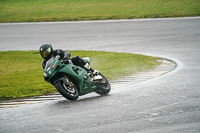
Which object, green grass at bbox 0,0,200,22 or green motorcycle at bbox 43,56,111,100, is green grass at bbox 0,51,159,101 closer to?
green motorcycle at bbox 43,56,111,100

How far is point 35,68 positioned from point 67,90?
7.39 metres

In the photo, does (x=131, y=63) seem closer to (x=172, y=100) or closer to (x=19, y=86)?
(x=19, y=86)

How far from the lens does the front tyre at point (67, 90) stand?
8086 mm

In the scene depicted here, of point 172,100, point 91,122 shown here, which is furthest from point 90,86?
point 91,122

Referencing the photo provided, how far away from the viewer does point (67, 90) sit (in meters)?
8.23

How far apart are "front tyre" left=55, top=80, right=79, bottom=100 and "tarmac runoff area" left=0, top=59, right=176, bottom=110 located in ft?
3.49

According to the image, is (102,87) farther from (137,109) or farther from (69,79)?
(137,109)

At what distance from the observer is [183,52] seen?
1681 centimetres

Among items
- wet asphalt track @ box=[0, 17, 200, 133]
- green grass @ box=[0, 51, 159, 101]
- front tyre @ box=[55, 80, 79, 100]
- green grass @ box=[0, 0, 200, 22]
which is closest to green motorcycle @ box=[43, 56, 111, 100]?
front tyre @ box=[55, 80, 79, 100]

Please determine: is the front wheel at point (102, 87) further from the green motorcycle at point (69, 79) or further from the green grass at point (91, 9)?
the green grass at point (91, 9)

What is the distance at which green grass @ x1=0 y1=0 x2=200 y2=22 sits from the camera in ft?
101

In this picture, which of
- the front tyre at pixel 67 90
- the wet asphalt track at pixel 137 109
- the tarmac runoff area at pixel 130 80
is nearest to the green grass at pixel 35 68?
the tarmac runoff area at pixel 130 80

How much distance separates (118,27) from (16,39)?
6.67m

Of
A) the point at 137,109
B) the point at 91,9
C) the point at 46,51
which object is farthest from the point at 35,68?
the point at 91,9
